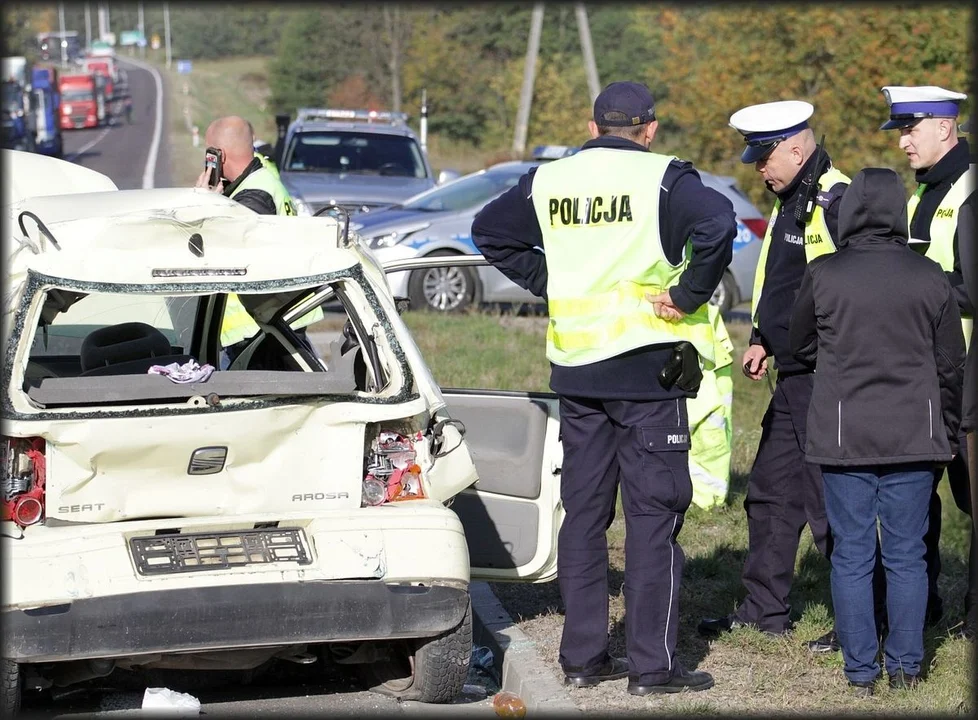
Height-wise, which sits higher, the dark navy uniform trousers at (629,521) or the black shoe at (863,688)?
the dark navy uniform trousers at (629,521)

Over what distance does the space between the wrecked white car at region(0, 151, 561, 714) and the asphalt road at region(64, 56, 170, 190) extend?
2300cm

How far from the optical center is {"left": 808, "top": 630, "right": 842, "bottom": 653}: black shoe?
5.22 m

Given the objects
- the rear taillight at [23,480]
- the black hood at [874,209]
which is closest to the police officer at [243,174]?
the rear taillight at [23,480]

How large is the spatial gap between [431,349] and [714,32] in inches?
812

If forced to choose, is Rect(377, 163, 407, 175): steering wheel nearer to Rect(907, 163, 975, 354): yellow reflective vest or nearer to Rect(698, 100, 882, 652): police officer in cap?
Rect(698, 100, 882, 652): police officer in cap

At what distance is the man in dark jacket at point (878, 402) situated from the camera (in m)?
4.56

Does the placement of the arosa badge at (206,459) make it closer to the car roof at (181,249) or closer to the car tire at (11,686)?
the car roof at (181,249)

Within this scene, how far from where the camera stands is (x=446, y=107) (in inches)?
1897

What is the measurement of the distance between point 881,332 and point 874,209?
402 mm

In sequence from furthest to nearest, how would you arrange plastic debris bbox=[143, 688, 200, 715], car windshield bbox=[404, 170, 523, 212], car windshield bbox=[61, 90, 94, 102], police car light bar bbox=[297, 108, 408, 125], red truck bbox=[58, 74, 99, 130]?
red truck bbox=[58, 74, 99, 130], car windshield bbox=[61, 90, 94, 102], police car light bar bbox=[297, 108, 408, 125], car windshield bbox=[404, 170, 523, 212], plastic debris bbox=[143, 688, 200, 715]

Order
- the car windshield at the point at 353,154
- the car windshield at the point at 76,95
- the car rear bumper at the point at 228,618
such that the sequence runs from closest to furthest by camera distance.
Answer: the car rear bumper at the point at 228,618 → the car windshield at the point at 353,154 → the car windshield at the point at 76,95

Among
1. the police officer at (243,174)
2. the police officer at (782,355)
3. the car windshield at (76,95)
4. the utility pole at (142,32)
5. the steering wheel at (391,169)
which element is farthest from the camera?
the utility pole at (142,32)

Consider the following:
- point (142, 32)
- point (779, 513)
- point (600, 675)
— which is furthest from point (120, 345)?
point (142, 32)

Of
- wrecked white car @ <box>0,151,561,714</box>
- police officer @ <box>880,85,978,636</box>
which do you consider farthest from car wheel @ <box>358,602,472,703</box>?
police officer @ <box>880,85,978,636</box>
